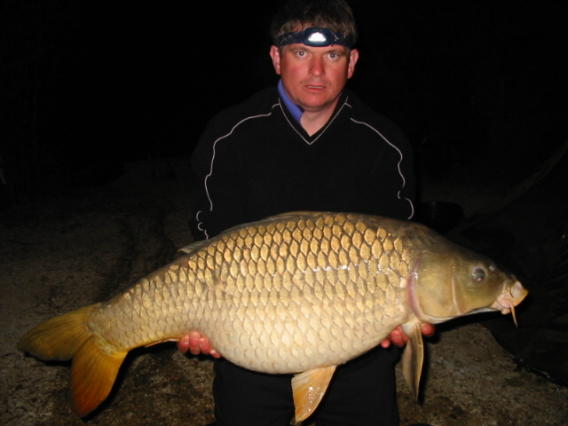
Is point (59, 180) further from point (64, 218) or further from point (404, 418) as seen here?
point (404, 418)

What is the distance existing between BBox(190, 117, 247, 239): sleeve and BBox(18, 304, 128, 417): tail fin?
1.69 ft

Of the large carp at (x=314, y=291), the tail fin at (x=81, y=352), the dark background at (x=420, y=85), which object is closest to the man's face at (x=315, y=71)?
the large carp at (x=314, y=291)

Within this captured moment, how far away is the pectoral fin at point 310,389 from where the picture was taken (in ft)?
3.97

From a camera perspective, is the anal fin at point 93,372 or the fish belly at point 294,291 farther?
the anal fin at point 93,372

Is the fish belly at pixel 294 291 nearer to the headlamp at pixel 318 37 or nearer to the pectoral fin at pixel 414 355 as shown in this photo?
the pectoral fin at pixel 414 355

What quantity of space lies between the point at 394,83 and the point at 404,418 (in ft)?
22.8

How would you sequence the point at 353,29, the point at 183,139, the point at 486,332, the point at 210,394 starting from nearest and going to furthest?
the point at 353,29 < the point at 210,394 < the point at 486,332 < the point at 183,139

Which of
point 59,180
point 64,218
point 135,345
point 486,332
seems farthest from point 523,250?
point 59,180

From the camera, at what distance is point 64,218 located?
4.05m

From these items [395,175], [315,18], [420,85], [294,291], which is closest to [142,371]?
[294,291]

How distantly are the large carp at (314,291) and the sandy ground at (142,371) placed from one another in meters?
0.67

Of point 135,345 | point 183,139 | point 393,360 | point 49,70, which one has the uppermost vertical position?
point 49,70

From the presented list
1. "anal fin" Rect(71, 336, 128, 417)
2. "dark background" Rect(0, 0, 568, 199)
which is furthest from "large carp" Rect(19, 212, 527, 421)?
"dark background" Rect(0, 0, 568, 199)

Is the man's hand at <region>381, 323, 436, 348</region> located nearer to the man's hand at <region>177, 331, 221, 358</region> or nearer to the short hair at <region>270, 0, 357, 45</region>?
the man's hand at <region>177, 331, 221, 358</region>
